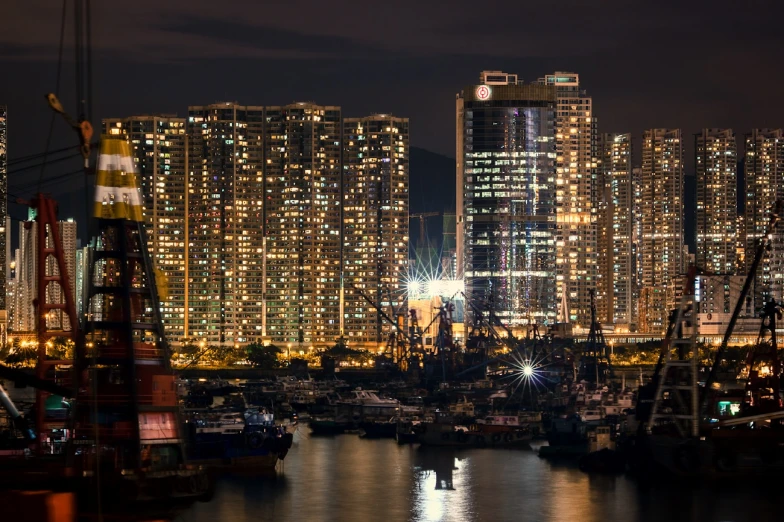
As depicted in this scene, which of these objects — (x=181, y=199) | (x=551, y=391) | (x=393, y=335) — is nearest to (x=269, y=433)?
(x=551, y=391)

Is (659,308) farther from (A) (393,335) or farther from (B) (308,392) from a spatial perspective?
(B) (308,392)

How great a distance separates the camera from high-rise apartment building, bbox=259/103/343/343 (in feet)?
344

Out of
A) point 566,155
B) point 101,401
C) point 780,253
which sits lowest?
point 101,401

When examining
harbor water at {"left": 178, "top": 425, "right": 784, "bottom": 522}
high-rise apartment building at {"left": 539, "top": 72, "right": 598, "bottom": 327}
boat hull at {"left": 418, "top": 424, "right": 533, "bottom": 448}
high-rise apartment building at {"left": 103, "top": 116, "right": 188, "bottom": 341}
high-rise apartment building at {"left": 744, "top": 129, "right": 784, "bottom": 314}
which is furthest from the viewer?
high-rise apartment building at {"left": 744, "top": 129, "right": 784, "bottom": 314}

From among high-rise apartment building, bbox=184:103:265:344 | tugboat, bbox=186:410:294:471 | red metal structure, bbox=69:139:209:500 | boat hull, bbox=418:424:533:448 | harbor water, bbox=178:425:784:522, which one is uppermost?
high-rise apartment building, bbox=184:103:265:344

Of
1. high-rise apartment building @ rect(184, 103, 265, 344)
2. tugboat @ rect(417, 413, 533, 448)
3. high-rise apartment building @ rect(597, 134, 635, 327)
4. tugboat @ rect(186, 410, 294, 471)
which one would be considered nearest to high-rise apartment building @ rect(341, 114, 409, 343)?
high-rise apartment building @ rect(184, 103, 265, 344)

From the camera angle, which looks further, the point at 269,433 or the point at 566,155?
the point at 566,155

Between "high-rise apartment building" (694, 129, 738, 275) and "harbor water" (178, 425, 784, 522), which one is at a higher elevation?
"high-rise apartment building" (694, 129, 738, 275)

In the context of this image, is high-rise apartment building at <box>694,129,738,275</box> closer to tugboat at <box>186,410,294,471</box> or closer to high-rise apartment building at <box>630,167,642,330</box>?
high-rise apartment building at <box>630,167,642,330</box>

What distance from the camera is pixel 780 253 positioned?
118438 millimetres

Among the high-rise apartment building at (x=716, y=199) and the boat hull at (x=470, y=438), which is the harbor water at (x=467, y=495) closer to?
the boat hull at (x=470, y=438)

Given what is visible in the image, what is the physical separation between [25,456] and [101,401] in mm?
2897

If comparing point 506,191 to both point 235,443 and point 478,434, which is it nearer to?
point 478,434

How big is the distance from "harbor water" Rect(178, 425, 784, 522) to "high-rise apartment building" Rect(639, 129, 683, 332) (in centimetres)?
9150
